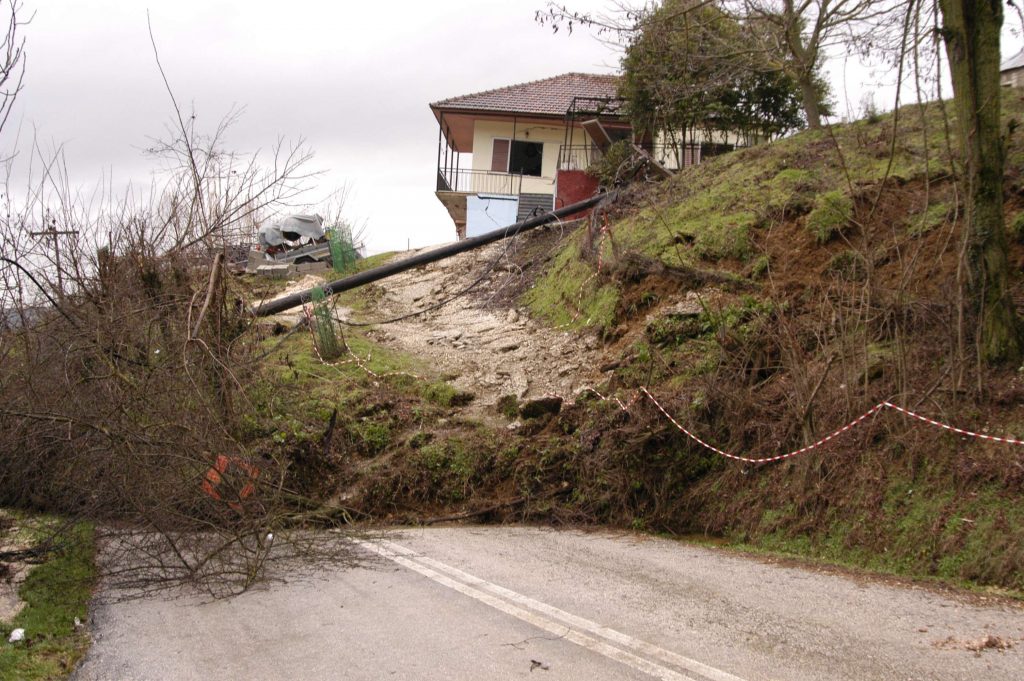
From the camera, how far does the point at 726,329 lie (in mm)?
11758

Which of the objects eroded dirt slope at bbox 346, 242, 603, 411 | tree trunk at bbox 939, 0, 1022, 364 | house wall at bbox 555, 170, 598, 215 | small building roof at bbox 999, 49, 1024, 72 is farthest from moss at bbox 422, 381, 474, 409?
house wall at bbox 555, 170, 598, 215

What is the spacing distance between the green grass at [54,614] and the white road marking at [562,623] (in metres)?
2.65

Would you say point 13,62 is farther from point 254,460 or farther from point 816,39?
point 816,39

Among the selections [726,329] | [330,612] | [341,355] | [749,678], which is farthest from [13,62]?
[341,355]

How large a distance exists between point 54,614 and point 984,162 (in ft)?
30.6

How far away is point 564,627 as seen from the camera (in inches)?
241

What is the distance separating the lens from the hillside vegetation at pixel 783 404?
854 centimetres

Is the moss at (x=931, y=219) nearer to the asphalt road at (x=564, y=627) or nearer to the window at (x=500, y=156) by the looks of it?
the asphalt road at (x=564, y=627)

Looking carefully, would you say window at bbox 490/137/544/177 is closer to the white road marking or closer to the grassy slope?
the grassy slope

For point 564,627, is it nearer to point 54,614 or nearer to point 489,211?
point 54,614

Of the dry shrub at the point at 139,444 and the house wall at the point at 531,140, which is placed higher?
the house wall at the point at 531,140

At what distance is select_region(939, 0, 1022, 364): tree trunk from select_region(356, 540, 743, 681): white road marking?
17.8ft

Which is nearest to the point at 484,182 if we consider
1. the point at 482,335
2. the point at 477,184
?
the point at 477,184

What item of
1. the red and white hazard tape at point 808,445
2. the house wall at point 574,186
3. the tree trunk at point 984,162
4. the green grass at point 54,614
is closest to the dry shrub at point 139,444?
the green grass at point 54,614
